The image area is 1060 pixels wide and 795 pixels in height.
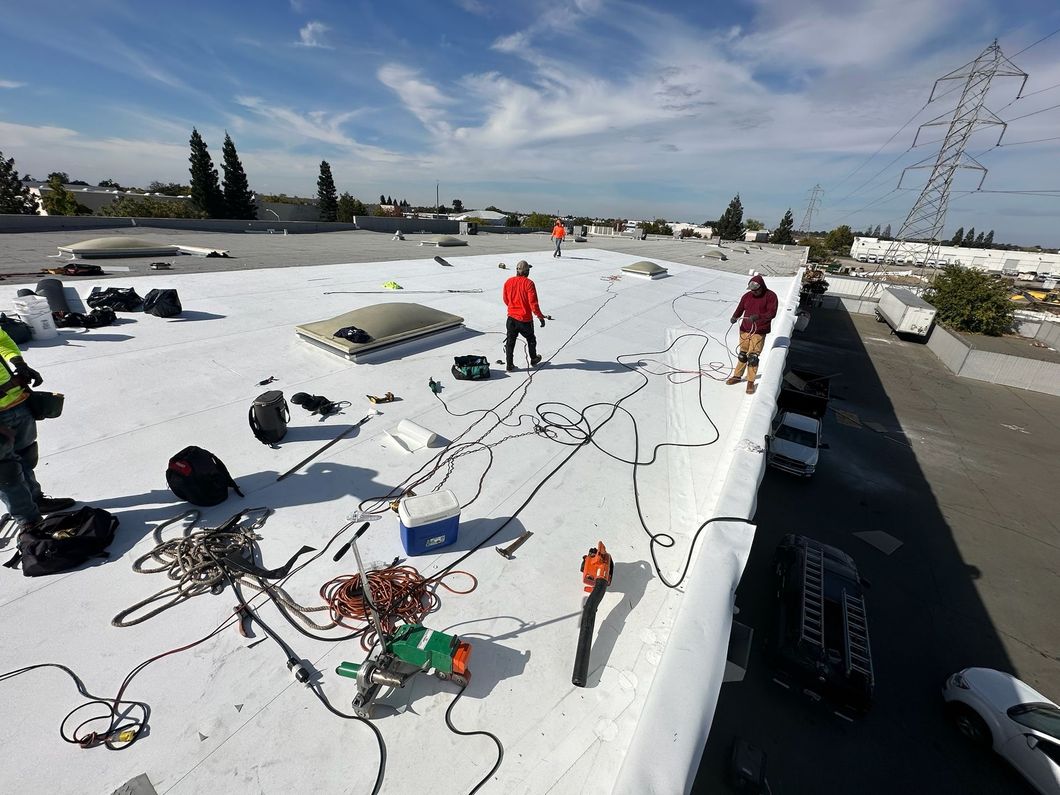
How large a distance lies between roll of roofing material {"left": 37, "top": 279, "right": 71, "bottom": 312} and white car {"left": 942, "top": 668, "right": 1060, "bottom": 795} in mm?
18935

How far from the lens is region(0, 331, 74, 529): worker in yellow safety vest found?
381 cm

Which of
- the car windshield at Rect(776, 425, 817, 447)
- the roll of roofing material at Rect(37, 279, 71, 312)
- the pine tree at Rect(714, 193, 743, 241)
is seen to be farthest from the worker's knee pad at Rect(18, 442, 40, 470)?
the pine tree at Rect(714, 193, 743, 241)

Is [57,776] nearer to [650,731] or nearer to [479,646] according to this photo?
[479,646]

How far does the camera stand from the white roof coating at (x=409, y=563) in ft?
8.39

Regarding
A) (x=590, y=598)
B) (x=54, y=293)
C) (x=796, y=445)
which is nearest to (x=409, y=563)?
(x=590, y=598)

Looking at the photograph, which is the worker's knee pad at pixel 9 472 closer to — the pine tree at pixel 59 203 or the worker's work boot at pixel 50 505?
the worker's work boot at pixel 50 505

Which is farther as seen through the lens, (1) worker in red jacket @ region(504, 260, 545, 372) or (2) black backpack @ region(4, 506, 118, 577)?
(1) worker in red jacket @ region(504, 260, 545, 372)

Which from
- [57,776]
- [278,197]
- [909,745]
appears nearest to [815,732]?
[909,745]

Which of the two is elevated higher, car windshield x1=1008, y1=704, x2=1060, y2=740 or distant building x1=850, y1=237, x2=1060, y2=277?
distant building x1=850, y1=237, x2=1060, y2=277

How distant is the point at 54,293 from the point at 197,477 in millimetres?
9684

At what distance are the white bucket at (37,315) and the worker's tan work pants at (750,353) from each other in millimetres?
13886

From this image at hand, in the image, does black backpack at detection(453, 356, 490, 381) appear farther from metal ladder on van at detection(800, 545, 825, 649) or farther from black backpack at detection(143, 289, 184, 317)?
black backpack at detection(143, 289, 184, 317)

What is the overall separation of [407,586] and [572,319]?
391 inches

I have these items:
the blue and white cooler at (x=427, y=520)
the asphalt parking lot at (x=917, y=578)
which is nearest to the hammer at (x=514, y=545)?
the blue and white cooler at (x=427, y=520)
